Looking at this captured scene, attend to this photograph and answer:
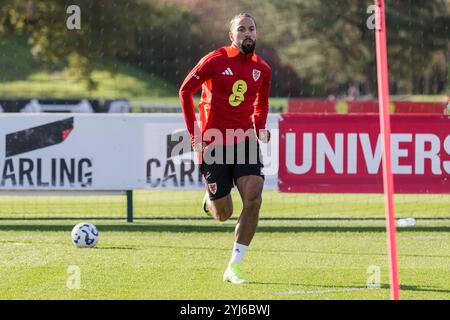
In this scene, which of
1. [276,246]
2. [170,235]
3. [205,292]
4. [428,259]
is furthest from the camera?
[170,235]

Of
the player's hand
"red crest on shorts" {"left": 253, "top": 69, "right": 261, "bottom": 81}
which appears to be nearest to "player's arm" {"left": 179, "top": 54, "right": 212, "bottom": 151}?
"red crest on shorts" {"left": 253, "top": 69, "right": 261, "bottom": 81}

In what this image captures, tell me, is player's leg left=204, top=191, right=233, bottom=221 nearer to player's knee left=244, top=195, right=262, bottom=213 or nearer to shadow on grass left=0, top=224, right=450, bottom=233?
player's knee left=244, top=195, right=262, bottom=213

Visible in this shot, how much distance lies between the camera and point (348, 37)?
58719 millimetres

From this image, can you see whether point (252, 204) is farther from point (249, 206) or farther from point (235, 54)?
point (235, 54)

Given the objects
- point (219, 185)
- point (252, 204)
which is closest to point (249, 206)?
point (252, 204)

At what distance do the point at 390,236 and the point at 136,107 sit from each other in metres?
33.5

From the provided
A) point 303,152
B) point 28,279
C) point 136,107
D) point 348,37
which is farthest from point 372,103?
point 28,279

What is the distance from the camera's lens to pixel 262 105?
33.7 ft

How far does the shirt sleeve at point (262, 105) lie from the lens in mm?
10156

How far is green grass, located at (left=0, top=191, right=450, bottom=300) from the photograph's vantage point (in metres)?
9.05

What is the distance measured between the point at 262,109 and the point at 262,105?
1.7 inches

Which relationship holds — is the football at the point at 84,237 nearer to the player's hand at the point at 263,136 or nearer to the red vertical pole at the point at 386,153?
the player's hand at the point at 263,136

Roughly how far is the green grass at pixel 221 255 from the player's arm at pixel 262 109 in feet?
4.50

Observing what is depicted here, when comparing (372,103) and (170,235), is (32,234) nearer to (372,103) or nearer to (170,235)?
(170,235)
